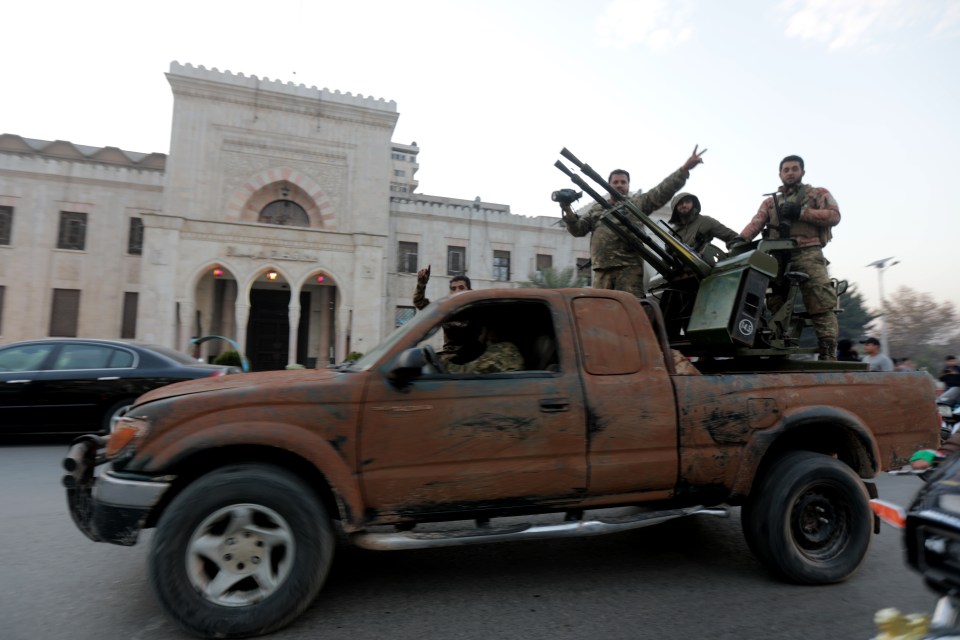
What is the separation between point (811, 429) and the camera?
11.9 ft

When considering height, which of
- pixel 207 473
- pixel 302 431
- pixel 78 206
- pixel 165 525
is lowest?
pixel 165 525

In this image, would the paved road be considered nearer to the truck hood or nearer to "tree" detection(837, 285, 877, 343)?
the truck hood

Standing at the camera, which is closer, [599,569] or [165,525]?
[165,525]

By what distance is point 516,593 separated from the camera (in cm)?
320

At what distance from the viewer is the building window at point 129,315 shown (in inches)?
995

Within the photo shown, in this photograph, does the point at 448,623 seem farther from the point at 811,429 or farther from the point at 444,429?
the point at 811,429

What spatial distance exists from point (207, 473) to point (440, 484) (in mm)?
1168

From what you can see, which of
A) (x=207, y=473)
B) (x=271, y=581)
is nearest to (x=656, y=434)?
(x=271, y=581)

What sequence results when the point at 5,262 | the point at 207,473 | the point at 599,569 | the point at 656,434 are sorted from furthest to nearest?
the point at 5,262 < the point at 599,569 < the point at 656,434 < the point at 207,473

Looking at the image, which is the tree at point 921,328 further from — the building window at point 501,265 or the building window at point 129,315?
the building window at point 129,315

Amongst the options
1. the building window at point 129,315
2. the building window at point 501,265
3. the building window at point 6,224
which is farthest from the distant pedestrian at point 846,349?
the building window at point 6,224

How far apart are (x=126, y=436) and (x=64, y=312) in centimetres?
2770

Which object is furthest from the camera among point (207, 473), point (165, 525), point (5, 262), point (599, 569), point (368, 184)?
point (368, 184)

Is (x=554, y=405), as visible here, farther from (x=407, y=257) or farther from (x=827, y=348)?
(x=407, y=257)
